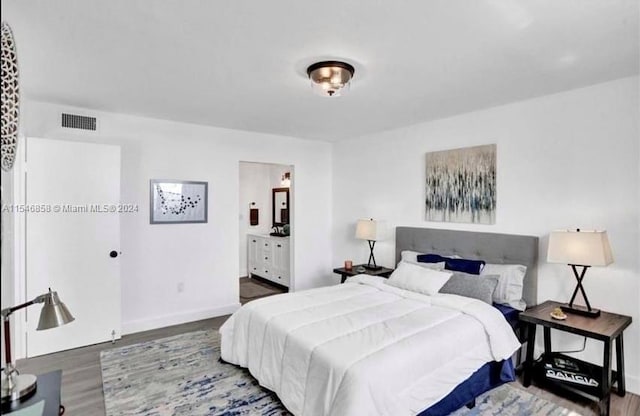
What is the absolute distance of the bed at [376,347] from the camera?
76.4 inches

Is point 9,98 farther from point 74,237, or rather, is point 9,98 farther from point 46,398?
point 74,237

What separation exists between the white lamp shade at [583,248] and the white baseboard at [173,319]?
12.0 ft

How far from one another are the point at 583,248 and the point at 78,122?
4.61 m

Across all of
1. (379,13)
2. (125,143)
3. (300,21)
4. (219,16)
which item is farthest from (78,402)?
(379,13)

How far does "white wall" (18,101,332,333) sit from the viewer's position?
3.85 metres

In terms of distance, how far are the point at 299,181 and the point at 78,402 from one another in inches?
140

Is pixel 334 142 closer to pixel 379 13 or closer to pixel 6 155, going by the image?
pixel 379 13

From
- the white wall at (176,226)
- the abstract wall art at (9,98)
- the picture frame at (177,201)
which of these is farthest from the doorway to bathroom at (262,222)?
the abstract wall art at (9,98)

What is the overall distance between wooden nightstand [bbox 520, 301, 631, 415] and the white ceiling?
1.82m

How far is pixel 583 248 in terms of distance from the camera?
2.61 meters

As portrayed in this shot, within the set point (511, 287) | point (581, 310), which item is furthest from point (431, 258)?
point (581, 310)

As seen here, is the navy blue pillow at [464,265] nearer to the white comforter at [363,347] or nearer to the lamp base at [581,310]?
the white comforter at [363,347]

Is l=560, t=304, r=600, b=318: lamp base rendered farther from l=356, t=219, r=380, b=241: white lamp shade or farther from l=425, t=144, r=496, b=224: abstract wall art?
l=356, t=219, r=380, b=241: white lamp shade

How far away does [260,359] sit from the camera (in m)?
2.62
